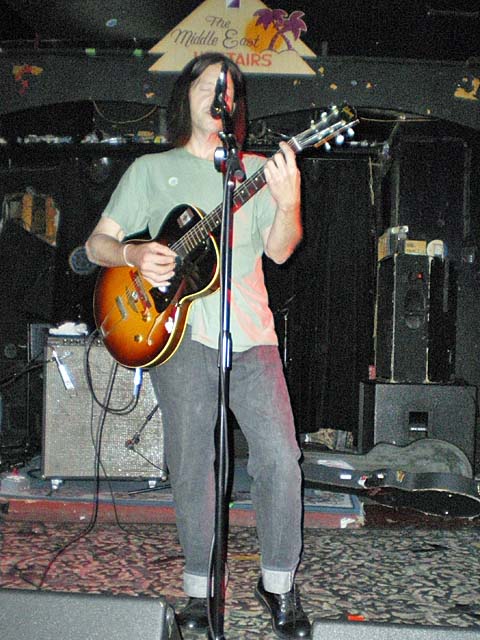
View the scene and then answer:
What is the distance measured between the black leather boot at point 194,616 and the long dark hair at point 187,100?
57.3 inches

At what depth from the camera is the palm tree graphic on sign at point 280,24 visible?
413cm

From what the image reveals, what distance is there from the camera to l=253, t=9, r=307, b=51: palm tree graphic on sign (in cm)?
413

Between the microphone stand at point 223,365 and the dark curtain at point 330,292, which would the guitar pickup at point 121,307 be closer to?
the microphone stand at point 223,365

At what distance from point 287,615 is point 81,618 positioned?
1.03 meters

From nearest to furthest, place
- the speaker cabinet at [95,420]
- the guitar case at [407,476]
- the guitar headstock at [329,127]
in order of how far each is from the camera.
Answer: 1. the guitar headstock at [329,127]
2. the guitar case at [407,476]
3. the speaker cabinet at [95,420]

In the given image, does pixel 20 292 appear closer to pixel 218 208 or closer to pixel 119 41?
pixel 119 41

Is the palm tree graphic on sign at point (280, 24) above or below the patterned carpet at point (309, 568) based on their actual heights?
above

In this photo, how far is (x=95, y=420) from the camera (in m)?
3.58

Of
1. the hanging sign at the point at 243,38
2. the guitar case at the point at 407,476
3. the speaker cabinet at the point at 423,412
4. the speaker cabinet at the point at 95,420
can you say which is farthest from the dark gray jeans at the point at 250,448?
the hanging sign at the point at 243,38

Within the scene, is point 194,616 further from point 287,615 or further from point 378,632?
point 378,632

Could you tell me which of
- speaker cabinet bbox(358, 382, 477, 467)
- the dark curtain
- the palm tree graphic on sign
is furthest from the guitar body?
the dark curtain

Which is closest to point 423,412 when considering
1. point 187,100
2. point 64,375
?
point 64,375

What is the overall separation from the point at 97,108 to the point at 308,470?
3965mm

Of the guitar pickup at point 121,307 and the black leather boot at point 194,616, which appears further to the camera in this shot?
the guitar pickup at point 121,307
